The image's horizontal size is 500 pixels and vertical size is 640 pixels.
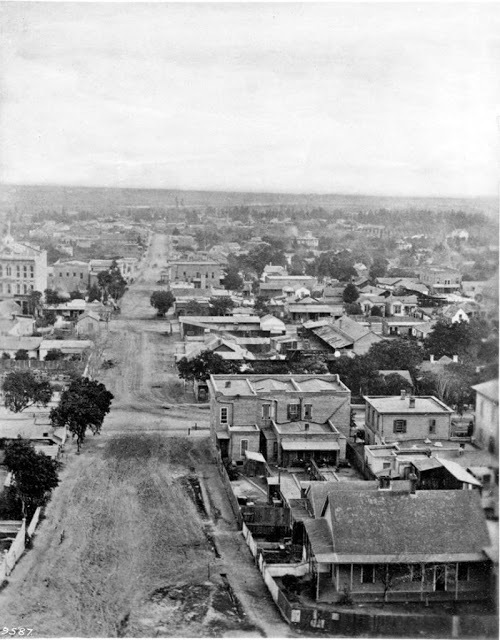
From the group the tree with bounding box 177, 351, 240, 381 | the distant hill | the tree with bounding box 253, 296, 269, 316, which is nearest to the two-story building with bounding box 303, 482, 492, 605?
the tree with bounding box 177, 351, 240, 381

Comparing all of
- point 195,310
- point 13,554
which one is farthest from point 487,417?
point 195,310

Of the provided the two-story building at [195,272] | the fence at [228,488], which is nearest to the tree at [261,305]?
the two-story building at [195,272]

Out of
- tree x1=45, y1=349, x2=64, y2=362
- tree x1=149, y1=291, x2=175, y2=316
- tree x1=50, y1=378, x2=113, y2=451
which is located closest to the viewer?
tree x1=50, y1=378, x2=113, y2=451

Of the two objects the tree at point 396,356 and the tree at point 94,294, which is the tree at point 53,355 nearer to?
the tree at point 396,356

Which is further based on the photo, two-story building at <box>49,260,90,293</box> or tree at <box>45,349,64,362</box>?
two-story building at <box>49,260,90,293</box>

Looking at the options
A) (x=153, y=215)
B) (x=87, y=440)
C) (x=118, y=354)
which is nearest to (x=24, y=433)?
(x=87, y=440)

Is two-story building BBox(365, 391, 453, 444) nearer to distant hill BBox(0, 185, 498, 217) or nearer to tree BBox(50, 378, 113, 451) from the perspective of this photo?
tree BBox(50, 378, 113, 451)
